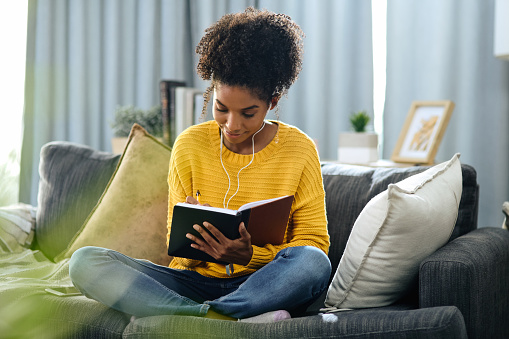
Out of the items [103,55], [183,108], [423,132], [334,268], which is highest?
[103,55]

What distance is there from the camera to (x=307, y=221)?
4.95 ft

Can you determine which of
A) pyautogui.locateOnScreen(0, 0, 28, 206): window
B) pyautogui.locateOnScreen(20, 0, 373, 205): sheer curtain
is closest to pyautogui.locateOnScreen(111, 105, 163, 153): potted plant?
pyautogui.locateOnScreen(20, 0, 373, 205): sheer curtain

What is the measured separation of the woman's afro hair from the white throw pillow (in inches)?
16.6

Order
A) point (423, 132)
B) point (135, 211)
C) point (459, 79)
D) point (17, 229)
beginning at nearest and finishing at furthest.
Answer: point (135, 211) → point (17, 229) → point (423, 132) → point (459, 79)

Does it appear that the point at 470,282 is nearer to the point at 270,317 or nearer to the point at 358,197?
the point at 270,317

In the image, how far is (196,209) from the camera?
1252mm

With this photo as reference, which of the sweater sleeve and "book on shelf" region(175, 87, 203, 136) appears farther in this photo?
"book on shelf" region(175, 87, 203, 136)

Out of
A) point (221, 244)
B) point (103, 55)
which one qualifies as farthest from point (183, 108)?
point (221, 244)

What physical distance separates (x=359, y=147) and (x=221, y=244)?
1.22m

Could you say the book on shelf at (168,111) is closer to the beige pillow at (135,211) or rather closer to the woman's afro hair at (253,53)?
the beige pillow at (135,211)

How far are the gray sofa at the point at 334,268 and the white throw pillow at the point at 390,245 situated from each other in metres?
0.04

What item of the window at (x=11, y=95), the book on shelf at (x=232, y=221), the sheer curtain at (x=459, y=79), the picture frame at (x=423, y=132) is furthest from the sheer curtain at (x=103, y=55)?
the window at (x=11, y=95)

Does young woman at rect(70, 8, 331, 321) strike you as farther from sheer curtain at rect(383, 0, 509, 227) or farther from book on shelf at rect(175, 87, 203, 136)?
sheer curtain at rect(383, 0, 509, 227)

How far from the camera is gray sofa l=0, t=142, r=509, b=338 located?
1.08 m
